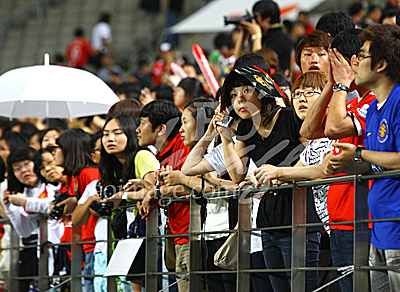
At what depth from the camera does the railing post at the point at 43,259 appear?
20.9 feet

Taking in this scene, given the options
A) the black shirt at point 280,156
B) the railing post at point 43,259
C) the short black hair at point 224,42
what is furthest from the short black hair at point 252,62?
the short black hair at point 224,42

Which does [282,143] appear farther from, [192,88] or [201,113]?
[192,88]

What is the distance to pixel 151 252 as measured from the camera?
5152 millimetres

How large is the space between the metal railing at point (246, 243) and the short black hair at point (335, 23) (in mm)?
1642

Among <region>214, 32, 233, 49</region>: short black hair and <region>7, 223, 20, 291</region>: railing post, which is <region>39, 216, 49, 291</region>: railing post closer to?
<region>7, 223, 20, 291</region>: railing post

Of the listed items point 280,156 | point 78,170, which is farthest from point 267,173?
point 78,170

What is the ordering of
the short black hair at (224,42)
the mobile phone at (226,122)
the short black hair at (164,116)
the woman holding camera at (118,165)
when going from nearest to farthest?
1. the mobile phone at (226,122)
2. the short black hair at (164,116)
3. the woman holding camera at (118,165)
4. the short black hair at (224,42)

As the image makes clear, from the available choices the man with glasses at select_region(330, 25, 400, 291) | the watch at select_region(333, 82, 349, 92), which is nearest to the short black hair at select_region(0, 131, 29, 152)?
the watch at select_region(333, 82, 349, 92)

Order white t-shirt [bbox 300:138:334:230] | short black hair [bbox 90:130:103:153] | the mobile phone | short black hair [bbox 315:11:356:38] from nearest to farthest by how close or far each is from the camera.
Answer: white t-shirt [bbox 300:138:334:230]
the mobile phone
short black hair [bbox 315:11:356:38]
short black hair [bbox 90:130:103:153]

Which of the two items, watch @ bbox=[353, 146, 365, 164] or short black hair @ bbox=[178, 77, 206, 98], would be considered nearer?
watch @ bbox=[353, 146, 365, 164]

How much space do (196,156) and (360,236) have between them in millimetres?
1527

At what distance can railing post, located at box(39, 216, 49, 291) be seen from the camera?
6363 mm

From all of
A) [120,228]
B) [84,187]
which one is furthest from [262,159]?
[84,187]

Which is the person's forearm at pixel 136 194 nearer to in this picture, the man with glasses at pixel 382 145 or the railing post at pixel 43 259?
the railing post at pixel 43 259
